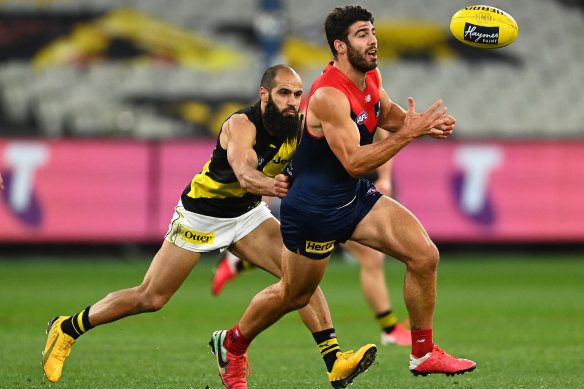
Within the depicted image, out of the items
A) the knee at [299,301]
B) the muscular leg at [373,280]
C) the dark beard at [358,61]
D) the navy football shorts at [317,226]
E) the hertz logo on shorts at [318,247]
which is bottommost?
the muscular leg at [373,280]

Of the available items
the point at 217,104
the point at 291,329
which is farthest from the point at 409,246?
the point at 217,104

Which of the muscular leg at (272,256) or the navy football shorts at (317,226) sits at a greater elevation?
the navy football shorts at (317,226)

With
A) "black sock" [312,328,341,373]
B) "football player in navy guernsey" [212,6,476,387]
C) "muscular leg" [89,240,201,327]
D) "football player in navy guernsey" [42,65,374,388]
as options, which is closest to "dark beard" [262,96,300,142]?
"football player in navy guernsey" [42,65,374,388]

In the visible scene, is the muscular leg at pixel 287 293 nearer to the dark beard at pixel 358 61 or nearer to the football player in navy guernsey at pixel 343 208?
the football player in navy guernsey at pixel 343 208

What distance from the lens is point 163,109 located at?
2242 centimetres

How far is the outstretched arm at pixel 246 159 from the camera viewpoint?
6.53 m

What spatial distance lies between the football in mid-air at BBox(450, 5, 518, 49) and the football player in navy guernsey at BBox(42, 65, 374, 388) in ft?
3.91

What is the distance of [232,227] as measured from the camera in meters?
7.37

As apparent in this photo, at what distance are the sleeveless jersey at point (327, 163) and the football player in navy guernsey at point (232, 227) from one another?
1.35 ft

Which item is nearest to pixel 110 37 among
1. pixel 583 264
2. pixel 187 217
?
pixel 583 264

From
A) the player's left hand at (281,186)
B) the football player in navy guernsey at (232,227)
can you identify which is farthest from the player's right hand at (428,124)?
the football player in navy guernsey at (232,227)

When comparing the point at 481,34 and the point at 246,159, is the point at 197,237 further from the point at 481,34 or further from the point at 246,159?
the point at 481,34

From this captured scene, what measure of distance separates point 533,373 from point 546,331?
300 centimetres

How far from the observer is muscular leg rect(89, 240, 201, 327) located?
7223mm
